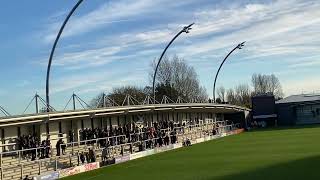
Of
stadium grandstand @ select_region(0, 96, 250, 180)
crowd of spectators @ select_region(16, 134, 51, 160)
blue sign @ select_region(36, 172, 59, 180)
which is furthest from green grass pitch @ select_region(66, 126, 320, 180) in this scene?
crowd of spectators @ select_region(16, 134, 51, 160)

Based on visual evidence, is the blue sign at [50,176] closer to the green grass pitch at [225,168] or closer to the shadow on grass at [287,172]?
the green grass pitch at [225,168]

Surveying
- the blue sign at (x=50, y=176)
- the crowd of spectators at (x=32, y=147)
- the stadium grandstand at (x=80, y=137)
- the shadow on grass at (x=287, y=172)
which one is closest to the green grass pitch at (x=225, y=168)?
the shadow on grass at (x=287, y=172)

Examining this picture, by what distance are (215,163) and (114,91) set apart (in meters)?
77.9

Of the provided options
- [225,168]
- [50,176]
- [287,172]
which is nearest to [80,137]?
[50,176]

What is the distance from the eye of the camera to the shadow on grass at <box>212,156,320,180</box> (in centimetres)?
2281

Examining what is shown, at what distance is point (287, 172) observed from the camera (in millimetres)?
24625

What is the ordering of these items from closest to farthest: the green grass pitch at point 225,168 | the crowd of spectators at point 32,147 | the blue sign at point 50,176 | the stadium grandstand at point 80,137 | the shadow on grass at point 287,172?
the shadow on grass at point 287,172, the green grass pitch at point 225,168, the blue sign at point 50,176, the stadium grandstand at point 80,137, the crowd of spectators at point 32,147

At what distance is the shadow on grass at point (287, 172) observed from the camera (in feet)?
74.8

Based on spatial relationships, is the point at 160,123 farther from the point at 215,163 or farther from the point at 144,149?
the point at 215,163

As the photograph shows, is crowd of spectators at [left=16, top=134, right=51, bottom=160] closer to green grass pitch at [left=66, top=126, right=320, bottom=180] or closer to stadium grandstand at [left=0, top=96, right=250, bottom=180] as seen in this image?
stadium grandstand at [left=0, top=96, right=250, bottom=180]

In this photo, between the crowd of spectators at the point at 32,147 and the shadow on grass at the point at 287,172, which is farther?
the crowd of spectators at the point at 32,147

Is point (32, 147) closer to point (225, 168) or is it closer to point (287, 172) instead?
point (225, 168)

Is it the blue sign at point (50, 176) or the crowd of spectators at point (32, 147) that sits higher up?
the crowd of spectators at point (32, 147)

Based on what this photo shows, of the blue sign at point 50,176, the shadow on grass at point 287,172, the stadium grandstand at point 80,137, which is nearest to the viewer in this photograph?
the shadow on grass at point 287,172
